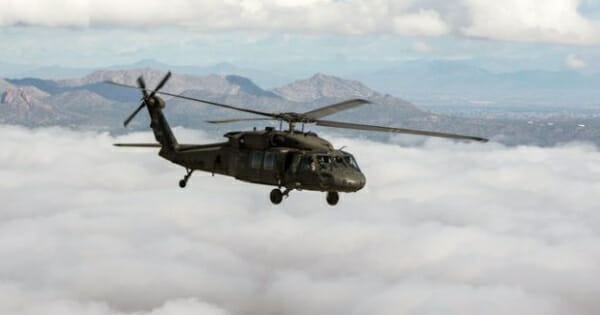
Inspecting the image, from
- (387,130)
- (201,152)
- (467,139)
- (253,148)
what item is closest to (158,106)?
(201,152)

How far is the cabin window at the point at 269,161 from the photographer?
→ 172 ft

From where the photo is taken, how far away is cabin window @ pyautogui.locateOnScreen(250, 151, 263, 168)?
53.2 m

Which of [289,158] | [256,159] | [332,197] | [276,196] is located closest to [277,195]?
[276,196]

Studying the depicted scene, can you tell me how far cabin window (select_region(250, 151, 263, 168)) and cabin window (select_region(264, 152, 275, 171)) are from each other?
22.9 inches

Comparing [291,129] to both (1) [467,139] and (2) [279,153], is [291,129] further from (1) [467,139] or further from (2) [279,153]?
(1) [467,139]

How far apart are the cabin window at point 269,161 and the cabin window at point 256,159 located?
581 millimetres

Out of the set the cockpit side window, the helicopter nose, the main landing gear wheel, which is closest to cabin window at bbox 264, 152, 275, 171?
the main landing gear wheel

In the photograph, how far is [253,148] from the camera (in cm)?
5425

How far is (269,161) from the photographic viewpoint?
52.5m

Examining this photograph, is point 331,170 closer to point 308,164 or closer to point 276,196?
point 308,164

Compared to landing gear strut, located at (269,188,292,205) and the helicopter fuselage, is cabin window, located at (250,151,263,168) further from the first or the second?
landing gear strut, located at (269,188,292,205)

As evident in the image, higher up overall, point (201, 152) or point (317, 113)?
point (317, 113)

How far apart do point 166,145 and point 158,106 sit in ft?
10.9

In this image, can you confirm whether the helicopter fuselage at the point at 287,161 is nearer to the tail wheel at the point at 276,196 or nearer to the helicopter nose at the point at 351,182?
the helicopter nose at the point at 351,182
